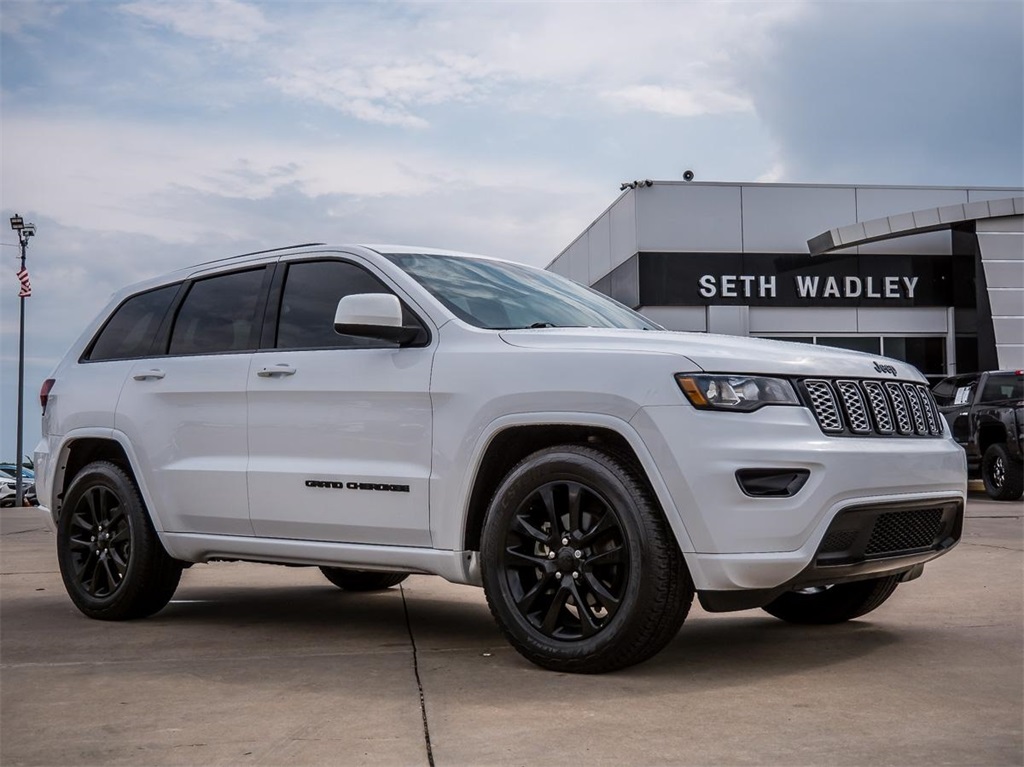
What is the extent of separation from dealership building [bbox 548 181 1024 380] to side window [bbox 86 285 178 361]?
19466 millimetres

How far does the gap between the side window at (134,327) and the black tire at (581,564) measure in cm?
281

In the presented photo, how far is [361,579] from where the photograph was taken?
25.9 feet

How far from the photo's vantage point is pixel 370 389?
17.9ft

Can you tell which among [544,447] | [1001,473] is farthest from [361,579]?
[1001,473]

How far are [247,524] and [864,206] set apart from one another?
23323mm

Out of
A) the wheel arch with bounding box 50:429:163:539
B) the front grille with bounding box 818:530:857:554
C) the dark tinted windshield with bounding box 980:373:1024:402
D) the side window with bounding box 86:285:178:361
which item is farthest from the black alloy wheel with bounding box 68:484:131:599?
the dark tinted windshield with bounding box 980:373:1024:402

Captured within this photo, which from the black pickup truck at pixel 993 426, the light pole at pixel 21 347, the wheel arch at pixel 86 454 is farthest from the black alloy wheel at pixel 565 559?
the light pole at pixel 21 347

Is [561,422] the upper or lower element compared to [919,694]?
upper

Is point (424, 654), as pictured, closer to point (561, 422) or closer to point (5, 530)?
point (561, 422)

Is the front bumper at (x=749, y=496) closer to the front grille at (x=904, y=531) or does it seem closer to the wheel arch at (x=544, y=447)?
the wheel arch at (x=544, y=447)

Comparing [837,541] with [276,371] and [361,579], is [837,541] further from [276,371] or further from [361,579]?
[361,579]

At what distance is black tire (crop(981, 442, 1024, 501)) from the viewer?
656 inches

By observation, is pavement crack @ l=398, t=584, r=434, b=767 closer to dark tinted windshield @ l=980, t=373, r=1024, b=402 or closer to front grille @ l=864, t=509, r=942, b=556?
front grille @ l=864, t=509, r=942, b=556

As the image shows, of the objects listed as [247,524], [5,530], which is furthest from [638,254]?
[247,524]
